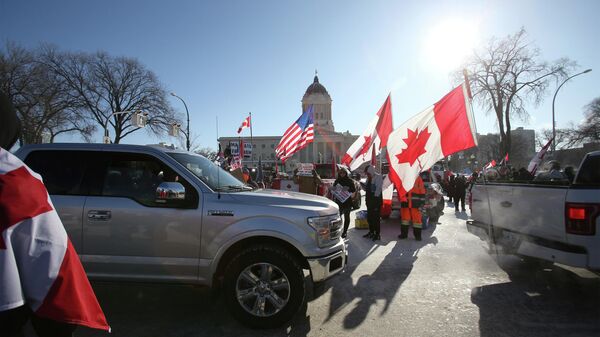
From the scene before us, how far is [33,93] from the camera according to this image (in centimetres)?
2917

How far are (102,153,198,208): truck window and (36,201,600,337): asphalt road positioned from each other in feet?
3.39

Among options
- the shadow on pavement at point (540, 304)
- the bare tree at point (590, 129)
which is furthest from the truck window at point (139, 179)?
the bare tree at point (590, 129)

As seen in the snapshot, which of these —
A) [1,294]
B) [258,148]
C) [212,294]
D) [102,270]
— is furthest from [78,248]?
[258,148]

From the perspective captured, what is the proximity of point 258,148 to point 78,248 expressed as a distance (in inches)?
4632

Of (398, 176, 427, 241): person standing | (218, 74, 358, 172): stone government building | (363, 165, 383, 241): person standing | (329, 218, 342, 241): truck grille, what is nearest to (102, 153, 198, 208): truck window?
(329, 218, 342, 241): truck grille

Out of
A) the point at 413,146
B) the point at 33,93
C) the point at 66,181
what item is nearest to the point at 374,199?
the point at 413,146

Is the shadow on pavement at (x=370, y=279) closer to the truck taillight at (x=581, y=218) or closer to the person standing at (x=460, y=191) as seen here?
the truck taillight at (x=581, y=218)

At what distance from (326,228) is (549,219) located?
2779mm

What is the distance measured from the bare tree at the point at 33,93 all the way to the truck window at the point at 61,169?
2718 centimetres

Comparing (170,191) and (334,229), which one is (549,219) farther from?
(170,191)

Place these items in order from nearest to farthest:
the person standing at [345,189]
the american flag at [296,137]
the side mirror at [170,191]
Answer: the side mirror at [170,191], the person standing at [345,189], the american flag at [296,137]

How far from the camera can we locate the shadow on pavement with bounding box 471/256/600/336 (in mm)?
3807

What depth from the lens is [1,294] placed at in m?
1.20

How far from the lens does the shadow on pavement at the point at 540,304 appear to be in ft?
12.5
